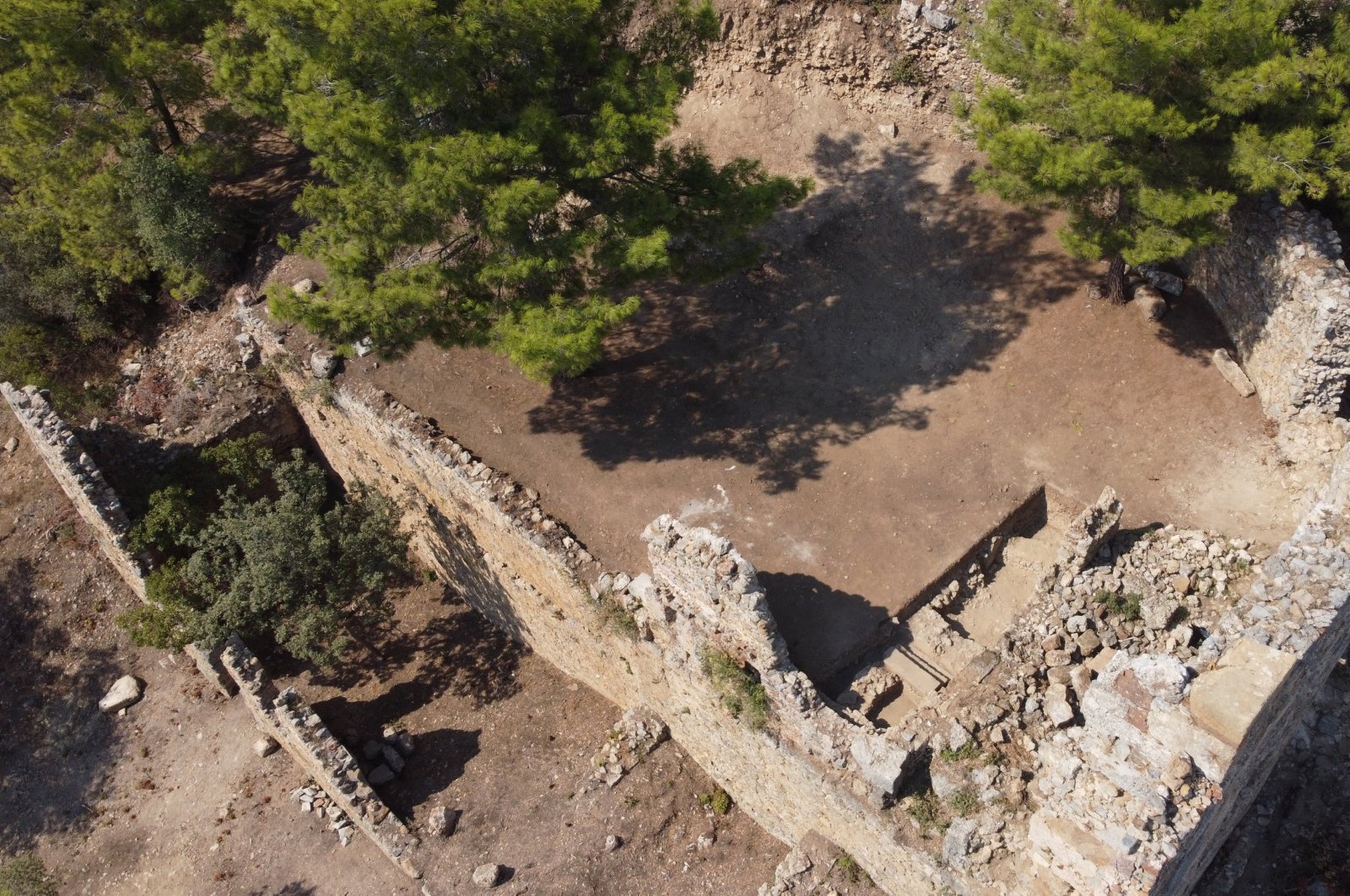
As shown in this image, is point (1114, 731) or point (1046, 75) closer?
point (1114, 731)

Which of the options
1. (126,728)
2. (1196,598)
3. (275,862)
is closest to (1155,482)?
(1196,598)

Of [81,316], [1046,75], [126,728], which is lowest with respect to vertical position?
[126,728]

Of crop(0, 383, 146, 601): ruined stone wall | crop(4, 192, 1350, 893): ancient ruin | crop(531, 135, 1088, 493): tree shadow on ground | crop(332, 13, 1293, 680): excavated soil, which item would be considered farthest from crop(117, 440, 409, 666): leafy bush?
crop(531, 135, 1088, 493): tree shadow on ground

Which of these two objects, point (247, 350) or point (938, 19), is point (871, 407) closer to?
point (938, 19)

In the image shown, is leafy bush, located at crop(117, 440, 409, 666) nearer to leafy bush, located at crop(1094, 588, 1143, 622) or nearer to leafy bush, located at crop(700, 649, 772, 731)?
leafy bush, located at crop(700, 649, 772, 731)

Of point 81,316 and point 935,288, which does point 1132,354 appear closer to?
point 935,288

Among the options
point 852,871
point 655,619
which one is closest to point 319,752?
point 655,619
